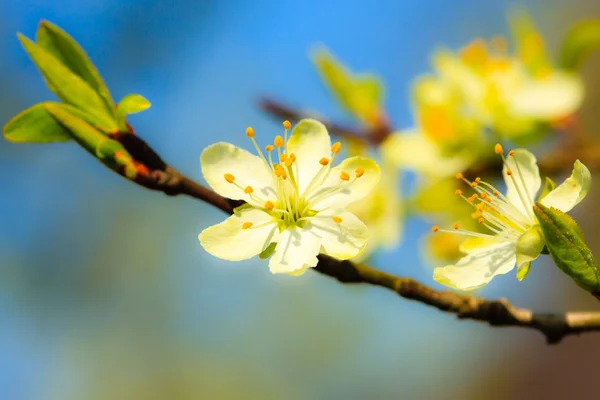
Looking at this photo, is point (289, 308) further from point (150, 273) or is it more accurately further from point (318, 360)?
point (150, 273)

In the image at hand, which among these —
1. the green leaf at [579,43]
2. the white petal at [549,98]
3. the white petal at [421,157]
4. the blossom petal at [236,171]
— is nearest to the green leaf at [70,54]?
the blossom petal at [236,171]

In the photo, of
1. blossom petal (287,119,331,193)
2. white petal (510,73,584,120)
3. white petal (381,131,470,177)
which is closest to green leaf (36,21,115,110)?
blossom petal (287,119,331,193)

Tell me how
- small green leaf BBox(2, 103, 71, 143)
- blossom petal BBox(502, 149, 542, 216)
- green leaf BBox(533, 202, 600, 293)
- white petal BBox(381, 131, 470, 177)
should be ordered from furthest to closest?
white petal BBox(381, 131, 470, 177), blossom petal BBox(502, 149, 542, 216), small green leaf BBox(2, 103, 71, 143), green leaf BBox(533, 202, 600, 293)

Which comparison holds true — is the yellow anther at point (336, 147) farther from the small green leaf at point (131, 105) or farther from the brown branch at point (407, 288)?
the small green leaf at point (131, 105)

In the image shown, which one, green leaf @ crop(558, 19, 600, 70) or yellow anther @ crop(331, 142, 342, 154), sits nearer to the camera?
yellow anther @ crop(331, 142, 342, 154)

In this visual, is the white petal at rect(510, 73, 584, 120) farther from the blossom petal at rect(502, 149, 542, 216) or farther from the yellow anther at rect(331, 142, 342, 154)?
the yellow anther at rect(331, 142, 342, 154)

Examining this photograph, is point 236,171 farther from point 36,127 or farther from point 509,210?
point 509,210

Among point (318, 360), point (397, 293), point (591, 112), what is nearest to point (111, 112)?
point (397, 293)

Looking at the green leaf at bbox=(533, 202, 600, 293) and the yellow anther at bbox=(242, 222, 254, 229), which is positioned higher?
the green leaf at bbox=(533, 202, 600, 293)
